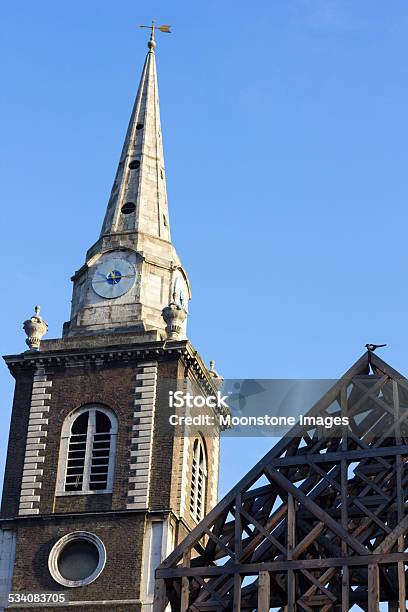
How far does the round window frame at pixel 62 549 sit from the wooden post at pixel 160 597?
11.9 m

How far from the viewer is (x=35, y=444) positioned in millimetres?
45812

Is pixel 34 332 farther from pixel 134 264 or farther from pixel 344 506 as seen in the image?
pixel 344 506

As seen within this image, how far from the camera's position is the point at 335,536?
32.4 m

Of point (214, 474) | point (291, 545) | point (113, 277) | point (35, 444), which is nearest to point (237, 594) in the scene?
point (291, 545)

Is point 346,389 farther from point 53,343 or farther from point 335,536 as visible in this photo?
point 53,343

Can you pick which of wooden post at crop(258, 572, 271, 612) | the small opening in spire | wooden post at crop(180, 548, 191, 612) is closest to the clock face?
the small opening in spire

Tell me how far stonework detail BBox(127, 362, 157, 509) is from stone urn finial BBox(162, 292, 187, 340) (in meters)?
1.26

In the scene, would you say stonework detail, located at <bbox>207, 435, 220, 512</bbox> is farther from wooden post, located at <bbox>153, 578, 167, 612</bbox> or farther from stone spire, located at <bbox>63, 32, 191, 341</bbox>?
wooden post, located at <bbox>153, 578, 167, 612</bbox>

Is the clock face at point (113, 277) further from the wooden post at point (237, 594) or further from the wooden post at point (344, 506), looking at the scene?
the wooden post at point (237, 594)

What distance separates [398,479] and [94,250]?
2163 cm

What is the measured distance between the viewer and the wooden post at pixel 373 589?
94.9 feet

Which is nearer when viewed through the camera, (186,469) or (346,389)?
(346,389)

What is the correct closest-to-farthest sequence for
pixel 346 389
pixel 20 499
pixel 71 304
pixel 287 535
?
1. pixel 287 535
2. pixel 346 389
3. pixel 20 499
4. pixel 71 304

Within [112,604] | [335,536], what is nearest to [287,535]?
[335,536]
